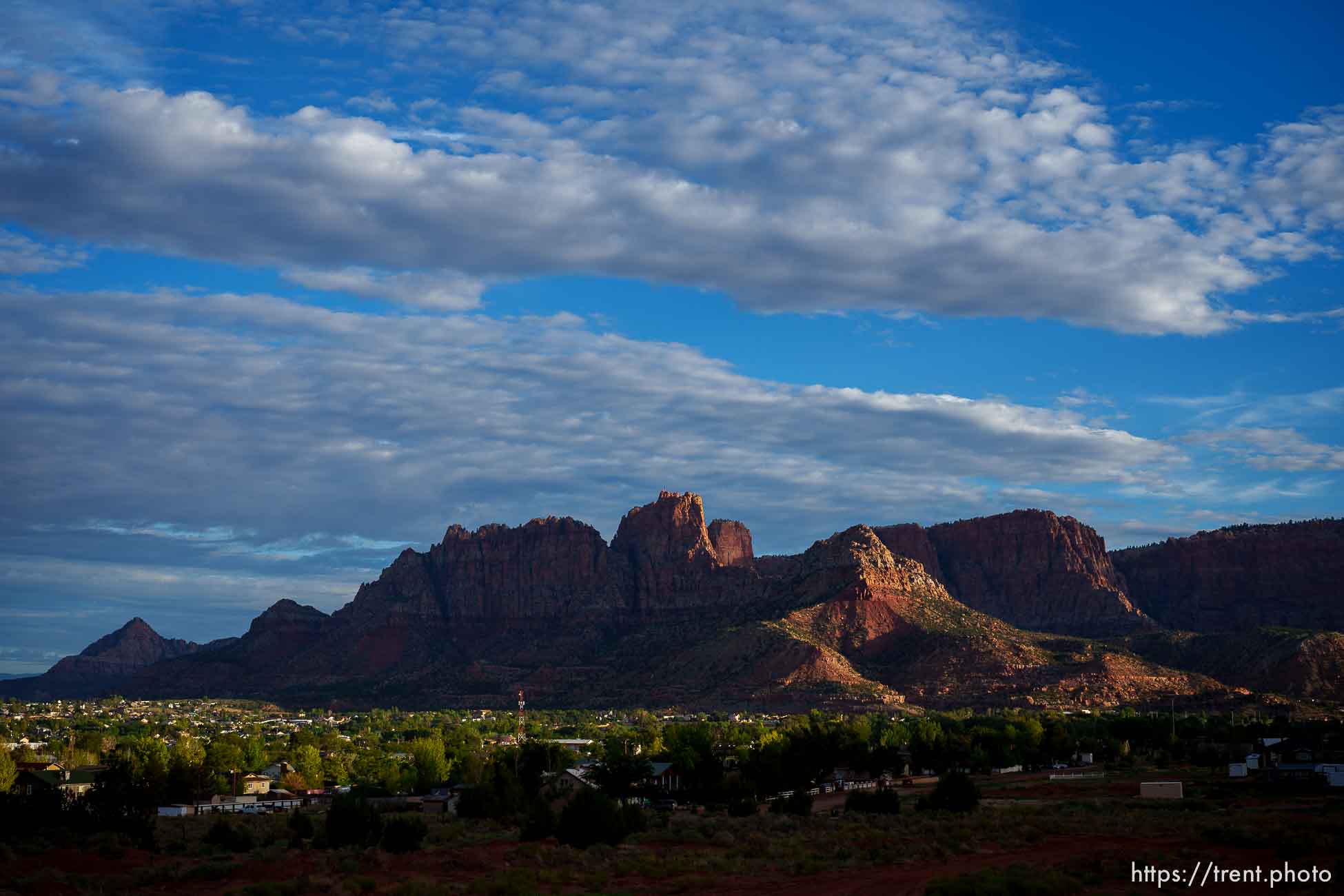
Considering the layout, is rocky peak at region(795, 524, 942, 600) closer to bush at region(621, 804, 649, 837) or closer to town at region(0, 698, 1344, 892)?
town at region(0, 698, 1344, 892)

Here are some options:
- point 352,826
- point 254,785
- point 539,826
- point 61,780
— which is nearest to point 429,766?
point 254,785

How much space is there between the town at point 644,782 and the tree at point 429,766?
168 millimetres

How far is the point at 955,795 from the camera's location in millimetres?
59094

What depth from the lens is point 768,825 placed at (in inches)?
2160

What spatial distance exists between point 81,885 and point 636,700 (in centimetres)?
13624

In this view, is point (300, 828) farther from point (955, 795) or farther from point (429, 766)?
point (429, 766)

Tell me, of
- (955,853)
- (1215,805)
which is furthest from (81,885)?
(1215,805)

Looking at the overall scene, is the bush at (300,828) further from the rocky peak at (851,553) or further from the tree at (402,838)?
the rocky peak at (851,553)

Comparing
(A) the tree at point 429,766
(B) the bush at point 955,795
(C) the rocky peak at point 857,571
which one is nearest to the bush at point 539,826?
(B) the bush at point 955,795

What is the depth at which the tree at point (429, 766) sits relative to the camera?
87625 mm

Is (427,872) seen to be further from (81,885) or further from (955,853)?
(955,853)

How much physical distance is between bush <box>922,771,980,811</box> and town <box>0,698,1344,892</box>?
0.31ft

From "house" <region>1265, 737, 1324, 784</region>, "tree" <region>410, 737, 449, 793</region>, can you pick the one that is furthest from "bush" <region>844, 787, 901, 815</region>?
"tree" <region>410, 737, 449, 793</region>

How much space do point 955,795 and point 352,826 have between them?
27.0 meters
